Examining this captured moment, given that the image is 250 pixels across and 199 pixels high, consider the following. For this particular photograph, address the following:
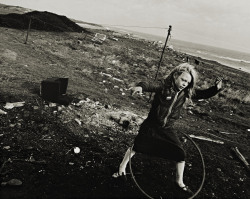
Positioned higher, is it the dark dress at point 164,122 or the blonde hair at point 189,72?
the blonde hair at point 189,72

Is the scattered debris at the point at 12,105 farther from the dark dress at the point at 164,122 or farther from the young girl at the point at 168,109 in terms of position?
the dark dress at the point at 164,122

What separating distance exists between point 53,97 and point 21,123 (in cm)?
152

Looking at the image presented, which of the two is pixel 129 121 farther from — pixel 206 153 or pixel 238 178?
pixel 238 178

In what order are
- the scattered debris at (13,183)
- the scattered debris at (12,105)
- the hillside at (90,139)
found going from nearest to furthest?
the scattered debris at (13,183), the hillside at (90,139), the scattered debris at (12,105)

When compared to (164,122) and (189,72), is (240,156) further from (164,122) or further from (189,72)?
(189,72)

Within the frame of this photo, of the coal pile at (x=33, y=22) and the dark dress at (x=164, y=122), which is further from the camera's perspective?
the coal pile at (x=33, y=22)

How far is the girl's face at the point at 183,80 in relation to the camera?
12.3ft

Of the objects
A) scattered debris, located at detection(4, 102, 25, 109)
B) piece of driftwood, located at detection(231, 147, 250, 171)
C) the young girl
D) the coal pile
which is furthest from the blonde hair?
the coal pile

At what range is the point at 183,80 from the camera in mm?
3756

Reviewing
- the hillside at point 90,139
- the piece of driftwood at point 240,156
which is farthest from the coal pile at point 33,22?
the piece of driftwood at point 240,156

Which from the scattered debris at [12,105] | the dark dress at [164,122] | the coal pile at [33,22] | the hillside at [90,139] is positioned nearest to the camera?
the dark dress at [164,122]

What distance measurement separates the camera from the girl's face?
3.74m

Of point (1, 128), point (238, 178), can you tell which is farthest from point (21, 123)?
point (238, 178)

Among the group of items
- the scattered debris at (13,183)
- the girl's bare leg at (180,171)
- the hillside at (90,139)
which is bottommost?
the scattered debris at (13,183)
